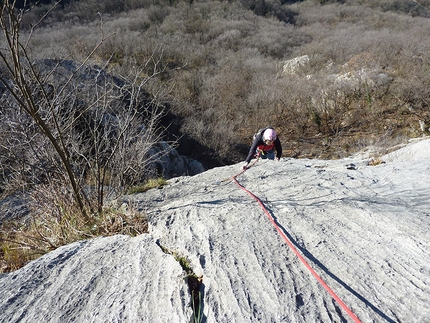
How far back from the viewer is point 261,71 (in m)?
15.6

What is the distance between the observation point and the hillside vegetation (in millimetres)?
10844

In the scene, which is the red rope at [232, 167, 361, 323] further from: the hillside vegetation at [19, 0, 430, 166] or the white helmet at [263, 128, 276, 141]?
the hillside vegetation at [19, 0, 430, 166]

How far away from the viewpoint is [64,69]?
23.5 feet

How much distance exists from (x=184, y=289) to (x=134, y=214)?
1.27 meters

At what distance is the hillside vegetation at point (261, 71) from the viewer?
10844mm

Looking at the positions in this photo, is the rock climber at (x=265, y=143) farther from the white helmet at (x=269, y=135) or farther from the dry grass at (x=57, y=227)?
the dry grass at (x=57, y=227)

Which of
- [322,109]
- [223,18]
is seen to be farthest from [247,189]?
[223,18]

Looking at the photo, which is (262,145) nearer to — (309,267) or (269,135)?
(269,135)

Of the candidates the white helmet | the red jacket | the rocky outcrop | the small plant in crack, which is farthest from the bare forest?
the white helmet

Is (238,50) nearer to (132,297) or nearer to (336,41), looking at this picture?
(336,41)

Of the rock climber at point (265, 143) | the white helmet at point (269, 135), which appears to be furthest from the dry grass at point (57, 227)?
the white helmet at point (269, 135)

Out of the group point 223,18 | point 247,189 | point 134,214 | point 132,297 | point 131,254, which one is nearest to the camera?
point 132,297

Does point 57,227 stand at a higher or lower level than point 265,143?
higher

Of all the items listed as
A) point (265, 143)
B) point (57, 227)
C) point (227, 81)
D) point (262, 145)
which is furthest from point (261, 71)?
point (57, 227)
